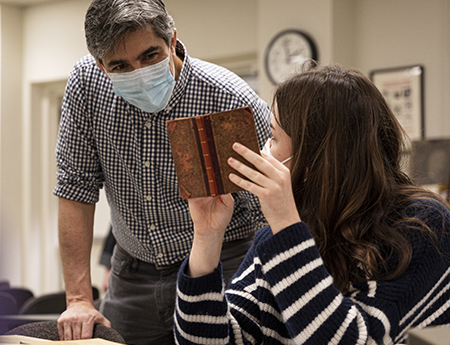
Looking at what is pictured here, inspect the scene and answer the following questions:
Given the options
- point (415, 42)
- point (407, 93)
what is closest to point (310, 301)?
point (407, 93)

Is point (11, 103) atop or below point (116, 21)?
atop

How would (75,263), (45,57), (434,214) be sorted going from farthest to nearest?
(45,57) < (75,263) < (434,214)

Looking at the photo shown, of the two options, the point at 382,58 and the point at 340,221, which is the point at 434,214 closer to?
the point at 340,221

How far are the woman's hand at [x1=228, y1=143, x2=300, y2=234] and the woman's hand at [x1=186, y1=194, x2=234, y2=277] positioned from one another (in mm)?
156

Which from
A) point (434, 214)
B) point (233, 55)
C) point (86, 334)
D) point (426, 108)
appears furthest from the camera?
point (233, 55)

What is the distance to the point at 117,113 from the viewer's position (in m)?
1.64

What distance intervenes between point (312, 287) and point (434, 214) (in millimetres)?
315

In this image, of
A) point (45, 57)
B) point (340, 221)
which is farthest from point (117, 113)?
A: point (45, 57)

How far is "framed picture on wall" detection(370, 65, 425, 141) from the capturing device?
3451 mm

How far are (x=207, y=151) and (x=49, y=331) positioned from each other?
0.69 meters

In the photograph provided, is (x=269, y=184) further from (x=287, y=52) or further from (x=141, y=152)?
(x=287, y=52)

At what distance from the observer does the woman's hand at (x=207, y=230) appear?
112 cm

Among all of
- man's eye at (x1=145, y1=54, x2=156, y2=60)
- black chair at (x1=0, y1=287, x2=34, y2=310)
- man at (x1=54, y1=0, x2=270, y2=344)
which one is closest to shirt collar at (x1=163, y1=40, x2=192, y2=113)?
man at (x1=54, y1=0, x2=270, y2=344)

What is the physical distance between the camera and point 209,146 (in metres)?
1.01
